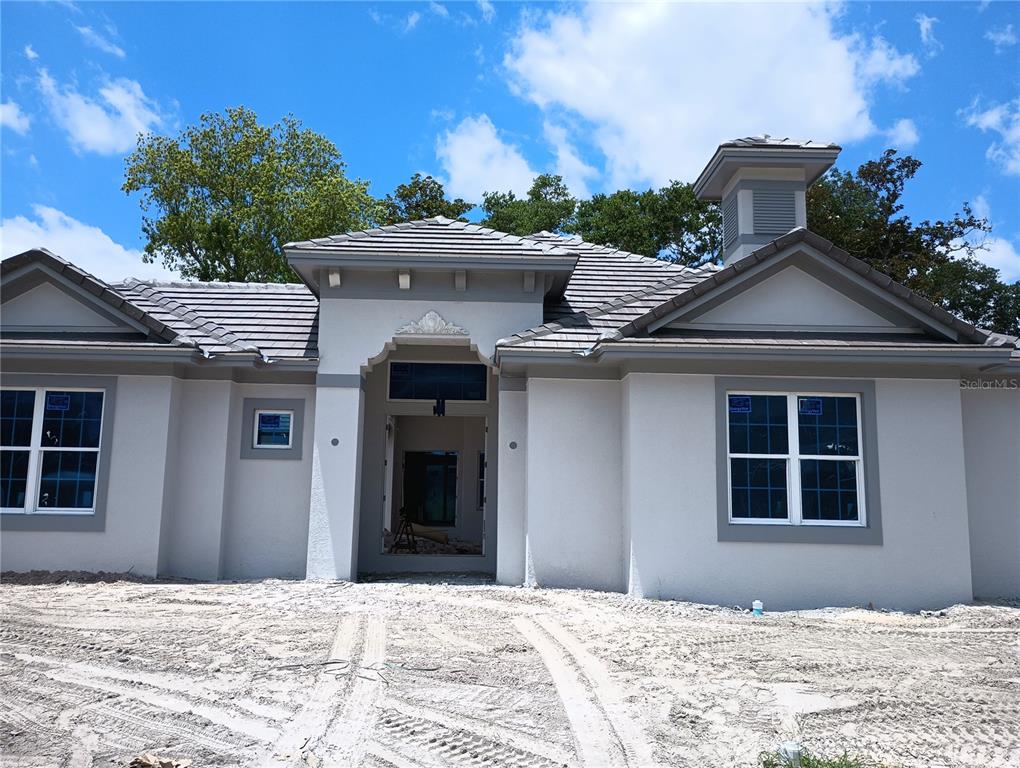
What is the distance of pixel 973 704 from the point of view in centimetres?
639

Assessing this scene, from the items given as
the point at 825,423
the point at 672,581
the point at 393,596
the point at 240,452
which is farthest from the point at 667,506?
the point at 240,452

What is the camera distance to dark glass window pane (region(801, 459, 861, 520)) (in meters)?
11.1

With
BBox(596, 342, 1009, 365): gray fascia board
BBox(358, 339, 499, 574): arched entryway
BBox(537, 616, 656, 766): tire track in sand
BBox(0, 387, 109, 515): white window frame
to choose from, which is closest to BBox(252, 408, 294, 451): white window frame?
BBox(358, 339, 499, 574): arched entryway

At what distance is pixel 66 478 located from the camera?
1203cm

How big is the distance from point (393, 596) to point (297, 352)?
427 cm

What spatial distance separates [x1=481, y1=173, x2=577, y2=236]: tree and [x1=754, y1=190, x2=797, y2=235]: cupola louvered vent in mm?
→ 20809

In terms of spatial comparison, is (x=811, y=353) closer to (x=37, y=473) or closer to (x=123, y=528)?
(x=123, y=528)

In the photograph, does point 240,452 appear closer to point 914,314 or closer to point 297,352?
point 297,352

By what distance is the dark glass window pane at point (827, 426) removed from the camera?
11219 millimetres

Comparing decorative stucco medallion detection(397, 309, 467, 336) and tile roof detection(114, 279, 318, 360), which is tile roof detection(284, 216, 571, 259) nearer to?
decorative stucco medallion detection(397, 309, 467, 336)

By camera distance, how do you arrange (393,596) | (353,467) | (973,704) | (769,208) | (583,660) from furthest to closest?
1. (769,208)
2. (353,467)
3. (393,596)
4. (583,660)
5. (973,704)

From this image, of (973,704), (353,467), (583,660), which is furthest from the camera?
(353,467)

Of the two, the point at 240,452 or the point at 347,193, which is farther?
the point at 347,193

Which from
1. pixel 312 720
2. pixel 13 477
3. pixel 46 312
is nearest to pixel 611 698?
pixel 312 720
